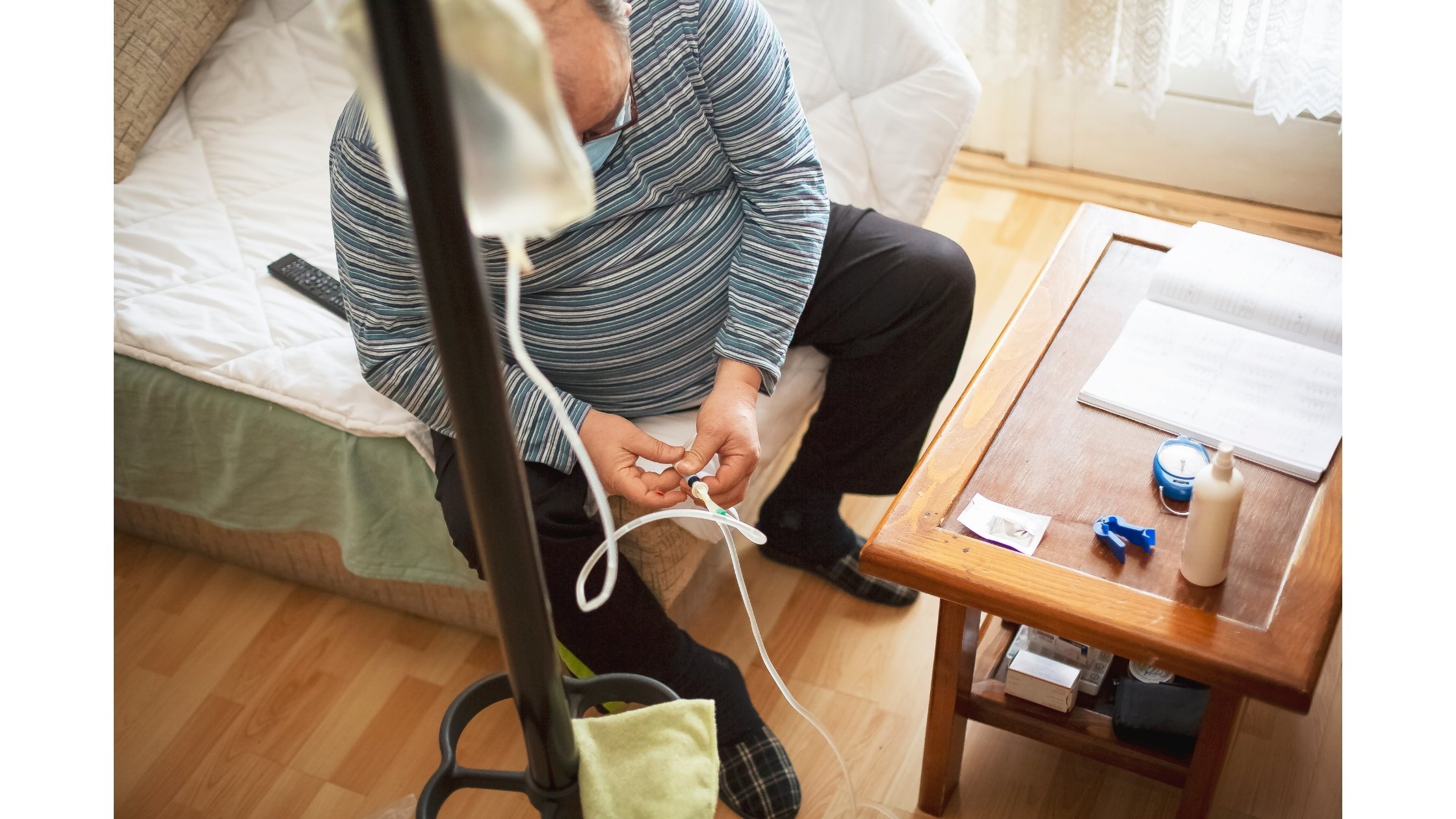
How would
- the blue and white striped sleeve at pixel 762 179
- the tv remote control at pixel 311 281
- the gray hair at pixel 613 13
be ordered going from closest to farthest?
the gray hair at pixel 613 13, the blue and white striped sleeve at pixel 762 179, the tv remote control at pixel 311 281

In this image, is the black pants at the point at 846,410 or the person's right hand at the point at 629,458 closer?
the person's right hand at the point at 629,458

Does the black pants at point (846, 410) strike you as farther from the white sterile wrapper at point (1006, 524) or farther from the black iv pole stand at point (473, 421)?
the black iv pole stand at point (473, 421)

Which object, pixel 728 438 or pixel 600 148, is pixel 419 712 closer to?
pixel 728 438

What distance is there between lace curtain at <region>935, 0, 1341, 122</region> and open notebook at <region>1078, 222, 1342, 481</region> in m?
0.70

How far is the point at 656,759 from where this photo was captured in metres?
0.63

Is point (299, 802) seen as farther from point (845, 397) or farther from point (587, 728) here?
point (587, 728)

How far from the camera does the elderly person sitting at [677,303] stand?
1245 millimetres

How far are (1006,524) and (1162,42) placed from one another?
1262 mm

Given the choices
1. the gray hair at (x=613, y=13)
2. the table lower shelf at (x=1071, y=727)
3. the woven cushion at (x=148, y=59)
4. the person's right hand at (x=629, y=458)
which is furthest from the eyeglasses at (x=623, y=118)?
the woven cushion at (x=148, y=59)

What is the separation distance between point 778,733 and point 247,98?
132 cm

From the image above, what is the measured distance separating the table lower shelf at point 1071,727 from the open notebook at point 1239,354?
12.3 inches

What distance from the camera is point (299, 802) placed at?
1472mm
